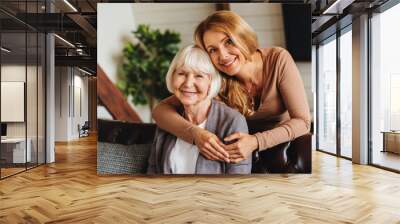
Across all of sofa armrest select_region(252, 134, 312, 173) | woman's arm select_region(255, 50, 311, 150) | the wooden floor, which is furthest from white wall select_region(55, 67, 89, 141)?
woman's arm select_region(255, 50, 311, 150)

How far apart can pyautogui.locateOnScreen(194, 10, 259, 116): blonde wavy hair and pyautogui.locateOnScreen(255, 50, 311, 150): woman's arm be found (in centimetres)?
47

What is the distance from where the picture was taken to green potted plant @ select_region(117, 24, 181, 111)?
614cm

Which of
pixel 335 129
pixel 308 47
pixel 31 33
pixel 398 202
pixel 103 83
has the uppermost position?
pixel 31 33

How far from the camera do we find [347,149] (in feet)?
29.4

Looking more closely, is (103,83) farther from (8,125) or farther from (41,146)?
(41,146)

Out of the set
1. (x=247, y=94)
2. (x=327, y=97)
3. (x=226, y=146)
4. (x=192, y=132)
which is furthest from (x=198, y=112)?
(x=327, y=97)

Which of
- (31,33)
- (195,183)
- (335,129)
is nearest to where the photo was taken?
(195,183)

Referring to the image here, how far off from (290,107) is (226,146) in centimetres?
116

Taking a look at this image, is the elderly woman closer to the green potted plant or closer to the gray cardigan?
the gray cardigan

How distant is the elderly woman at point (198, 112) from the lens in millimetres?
6035

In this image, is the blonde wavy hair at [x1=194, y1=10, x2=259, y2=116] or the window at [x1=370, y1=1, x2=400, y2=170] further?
the window at [x1=370, y1=1, x2=400, y2=170]

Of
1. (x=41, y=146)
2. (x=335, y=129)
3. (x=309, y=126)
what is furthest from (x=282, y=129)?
(x=41, y=146)

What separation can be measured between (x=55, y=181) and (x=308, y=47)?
4.49 meters

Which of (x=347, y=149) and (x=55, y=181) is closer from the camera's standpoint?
(x=55, y=181)
